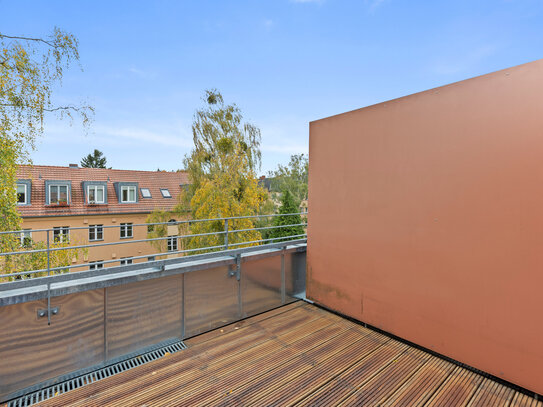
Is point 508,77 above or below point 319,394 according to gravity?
above

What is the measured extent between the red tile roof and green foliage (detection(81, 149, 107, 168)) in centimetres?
1992

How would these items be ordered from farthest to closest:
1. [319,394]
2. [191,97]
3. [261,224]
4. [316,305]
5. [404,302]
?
[261,224] < [191,97] < [316,305] < [404,302] < [319,394]

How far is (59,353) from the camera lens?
2.33 metres

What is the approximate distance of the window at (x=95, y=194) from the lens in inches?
532

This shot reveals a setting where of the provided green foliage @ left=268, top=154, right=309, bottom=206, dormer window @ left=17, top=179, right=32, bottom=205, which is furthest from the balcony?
green foliage @ left=268, top=154, right=309, bottom=206

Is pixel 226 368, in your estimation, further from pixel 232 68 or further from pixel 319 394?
pixel 232 68

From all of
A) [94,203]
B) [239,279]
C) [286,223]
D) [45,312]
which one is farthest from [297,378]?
[94,203]

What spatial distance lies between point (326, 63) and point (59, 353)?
7.39 m

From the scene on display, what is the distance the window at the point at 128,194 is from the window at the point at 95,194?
86 centimetres

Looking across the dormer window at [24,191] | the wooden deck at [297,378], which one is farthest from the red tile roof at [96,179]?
the wooden deck at [297,378]

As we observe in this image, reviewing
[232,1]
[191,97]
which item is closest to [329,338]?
[232,1]

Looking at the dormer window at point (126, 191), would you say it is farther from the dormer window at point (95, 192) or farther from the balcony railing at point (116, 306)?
the balcony railing at point (116, 306)

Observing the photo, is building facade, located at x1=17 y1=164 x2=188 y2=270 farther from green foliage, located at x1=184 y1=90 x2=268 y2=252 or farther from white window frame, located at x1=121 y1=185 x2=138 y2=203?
green foliage, located at x1=184 y1=90 x2=268 y2=252

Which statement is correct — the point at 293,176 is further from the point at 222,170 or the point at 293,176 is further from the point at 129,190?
the point at 129,190
